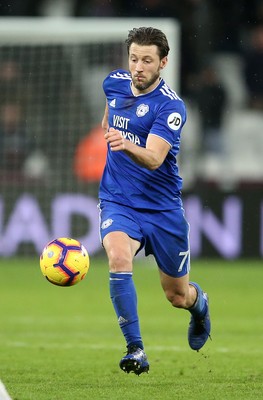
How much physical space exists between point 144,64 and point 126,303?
1535 mm

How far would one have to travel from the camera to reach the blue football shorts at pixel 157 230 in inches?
303

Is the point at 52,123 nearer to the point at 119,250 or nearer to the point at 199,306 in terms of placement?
the point at 199,306

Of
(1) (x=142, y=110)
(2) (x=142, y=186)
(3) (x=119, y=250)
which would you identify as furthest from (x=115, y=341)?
(1) (x=142, y=110)

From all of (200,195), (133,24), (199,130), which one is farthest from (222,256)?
(133,24)

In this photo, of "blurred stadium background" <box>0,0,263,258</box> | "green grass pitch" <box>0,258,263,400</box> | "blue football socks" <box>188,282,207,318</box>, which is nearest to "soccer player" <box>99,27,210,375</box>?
"blue football socks" <box>188,282,207,318</box>

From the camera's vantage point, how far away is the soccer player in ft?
24.3

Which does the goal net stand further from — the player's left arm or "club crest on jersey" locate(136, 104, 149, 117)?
the player's left arm

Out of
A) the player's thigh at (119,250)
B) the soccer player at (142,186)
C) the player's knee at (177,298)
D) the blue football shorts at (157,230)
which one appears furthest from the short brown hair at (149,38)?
the player's knee at (177,298)

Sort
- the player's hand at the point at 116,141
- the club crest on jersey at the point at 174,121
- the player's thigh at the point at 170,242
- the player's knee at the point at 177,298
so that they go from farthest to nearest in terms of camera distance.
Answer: the player's knee at the point at 177,298
the player's thigh at the point at 170,242
the club crest on jersey at the point at 174,121
the player's hand at the point at 116,141

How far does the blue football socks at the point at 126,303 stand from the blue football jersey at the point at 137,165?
1.99 feet

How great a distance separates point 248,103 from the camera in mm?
19688

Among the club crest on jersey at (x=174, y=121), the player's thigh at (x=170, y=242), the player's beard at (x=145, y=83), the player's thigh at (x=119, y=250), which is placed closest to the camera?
the player's thigh at (x=119, y=250)

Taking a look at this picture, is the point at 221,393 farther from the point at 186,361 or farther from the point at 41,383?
the point at 186,361

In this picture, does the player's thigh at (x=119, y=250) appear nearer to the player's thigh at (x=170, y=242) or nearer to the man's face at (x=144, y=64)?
the player's thigh at (x=170, y=242)
